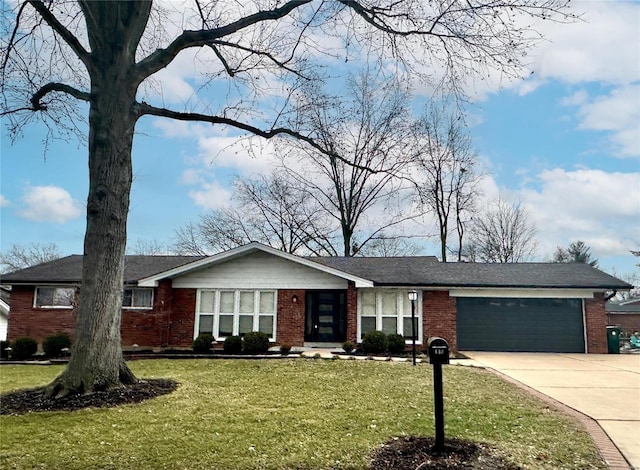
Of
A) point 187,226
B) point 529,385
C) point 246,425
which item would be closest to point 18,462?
point 246,425

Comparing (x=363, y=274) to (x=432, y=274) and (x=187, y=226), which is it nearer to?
(x=432, y=274)

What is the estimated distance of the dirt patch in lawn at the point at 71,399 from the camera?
22.4 ft

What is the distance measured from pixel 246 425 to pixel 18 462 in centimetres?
236

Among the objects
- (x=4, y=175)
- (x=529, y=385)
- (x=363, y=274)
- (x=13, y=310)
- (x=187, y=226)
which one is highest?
(x=187, y=226)

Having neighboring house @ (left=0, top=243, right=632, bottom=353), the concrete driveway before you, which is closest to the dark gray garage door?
neighboring house @ (left=0, top=243, right=632, bottom=353)

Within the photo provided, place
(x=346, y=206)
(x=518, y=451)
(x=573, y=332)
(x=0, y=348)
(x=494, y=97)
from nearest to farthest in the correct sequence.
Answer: (x=518, y=451), (x=494, y=97), (x=0, y=348), (x=573, y=332), (x=346, y=206)

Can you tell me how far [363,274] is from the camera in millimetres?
18609

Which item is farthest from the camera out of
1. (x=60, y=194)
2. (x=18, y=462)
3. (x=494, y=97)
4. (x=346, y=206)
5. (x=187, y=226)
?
(x=187, y=226)

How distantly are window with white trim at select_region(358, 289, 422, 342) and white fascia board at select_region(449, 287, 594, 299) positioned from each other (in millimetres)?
1677

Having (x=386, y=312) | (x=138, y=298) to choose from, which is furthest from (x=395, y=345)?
(x=138, y=298)

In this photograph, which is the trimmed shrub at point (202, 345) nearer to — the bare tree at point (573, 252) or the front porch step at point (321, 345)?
the front porch step at point (321, 345)

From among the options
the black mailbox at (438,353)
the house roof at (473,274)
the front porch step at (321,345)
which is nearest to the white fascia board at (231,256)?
the house roof at (473,274)

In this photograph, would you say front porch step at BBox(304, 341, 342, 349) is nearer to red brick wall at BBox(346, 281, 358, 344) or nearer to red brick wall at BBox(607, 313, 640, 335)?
red brick wall at BBox(346, 281, 358, 344)

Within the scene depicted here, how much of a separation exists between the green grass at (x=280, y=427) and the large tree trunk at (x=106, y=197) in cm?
120
